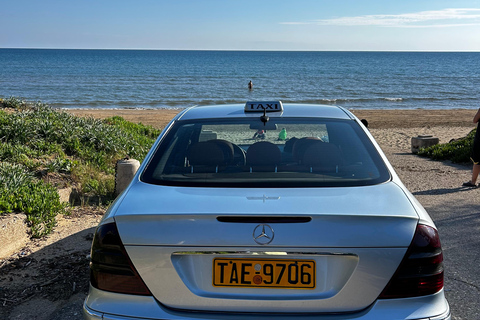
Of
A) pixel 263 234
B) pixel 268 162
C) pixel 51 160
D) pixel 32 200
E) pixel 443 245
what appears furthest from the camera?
pixel 51 160

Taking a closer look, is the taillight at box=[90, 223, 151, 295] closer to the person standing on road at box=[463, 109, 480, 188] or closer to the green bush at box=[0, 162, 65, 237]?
the green bush at box=[0, 162, 65, 237]

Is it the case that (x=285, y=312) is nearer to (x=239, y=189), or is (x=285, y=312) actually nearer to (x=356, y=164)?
(x=239, y=189)

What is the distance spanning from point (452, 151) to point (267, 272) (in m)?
10.7

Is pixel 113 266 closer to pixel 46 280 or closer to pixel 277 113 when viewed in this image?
pixel 277 113

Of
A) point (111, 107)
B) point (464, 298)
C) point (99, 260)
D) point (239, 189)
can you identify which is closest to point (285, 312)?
point (239, 189)

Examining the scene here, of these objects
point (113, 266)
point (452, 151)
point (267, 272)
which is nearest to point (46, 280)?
point (113, 266)

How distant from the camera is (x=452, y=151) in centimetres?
1165

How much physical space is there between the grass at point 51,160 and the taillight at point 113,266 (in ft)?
10.6

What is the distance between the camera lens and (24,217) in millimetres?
5176

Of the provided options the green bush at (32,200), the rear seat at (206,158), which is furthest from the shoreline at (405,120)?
the rear seat at (206,158)

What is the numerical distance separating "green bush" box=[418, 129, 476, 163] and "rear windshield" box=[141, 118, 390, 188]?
28.4 ft

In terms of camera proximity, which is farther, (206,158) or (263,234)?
(206,158)

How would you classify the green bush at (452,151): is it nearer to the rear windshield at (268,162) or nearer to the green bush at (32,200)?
the rear windshield at (268,162)

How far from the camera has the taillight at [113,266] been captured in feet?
7.23
